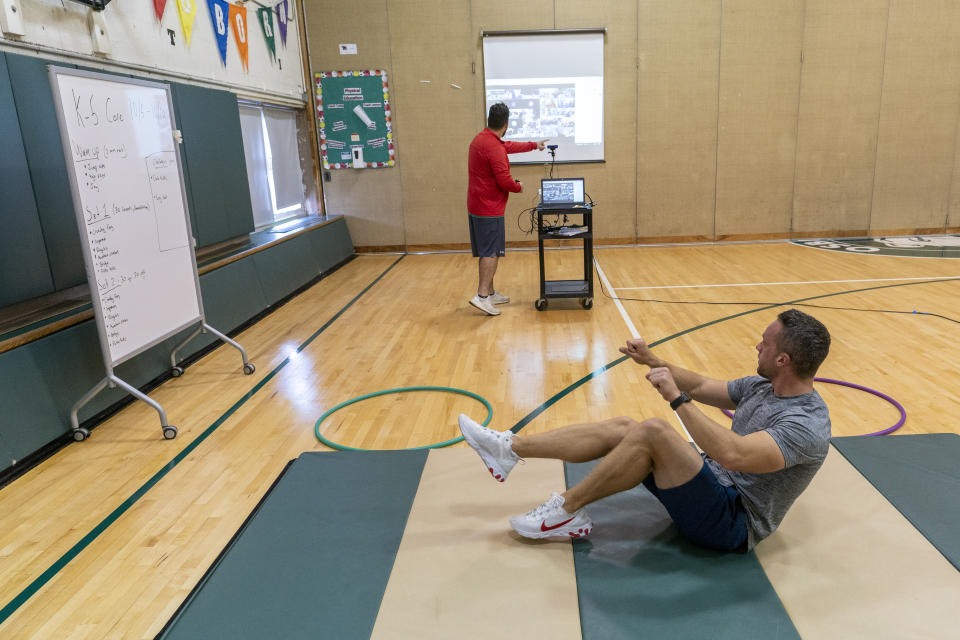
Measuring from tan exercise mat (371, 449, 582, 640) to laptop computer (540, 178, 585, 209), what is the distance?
3.33 m

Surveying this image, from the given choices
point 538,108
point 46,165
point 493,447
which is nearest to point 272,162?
point 538,108

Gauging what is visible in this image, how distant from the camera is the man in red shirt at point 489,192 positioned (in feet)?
17.9

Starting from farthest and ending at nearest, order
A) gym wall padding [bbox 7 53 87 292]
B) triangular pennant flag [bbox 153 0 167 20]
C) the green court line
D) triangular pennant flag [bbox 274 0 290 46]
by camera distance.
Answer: triangular pennant flag [bbox 274 0 290 46] → triangular pennant flag [bbox 153 0 167 20] → gym wall padding [bbox 7 53 87 292] → the green court line

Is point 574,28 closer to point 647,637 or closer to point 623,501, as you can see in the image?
point 623,501

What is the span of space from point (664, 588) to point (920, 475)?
54.5 inches

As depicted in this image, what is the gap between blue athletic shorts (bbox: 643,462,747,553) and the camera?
2.10 metres

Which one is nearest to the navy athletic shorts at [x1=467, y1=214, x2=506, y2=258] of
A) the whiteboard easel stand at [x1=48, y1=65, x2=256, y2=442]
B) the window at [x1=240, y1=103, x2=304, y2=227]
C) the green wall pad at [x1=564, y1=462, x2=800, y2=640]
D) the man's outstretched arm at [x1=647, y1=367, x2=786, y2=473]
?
the whiteboard easel stand at [x1=48, y1=65, x2=256, y2=442]

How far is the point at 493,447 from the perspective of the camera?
2.51 meters

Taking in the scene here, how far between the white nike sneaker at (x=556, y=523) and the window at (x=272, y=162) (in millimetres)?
5410

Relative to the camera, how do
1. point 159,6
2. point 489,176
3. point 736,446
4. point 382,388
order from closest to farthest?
point 736,446 < point 382,388 < point 159,6 < point 489,176

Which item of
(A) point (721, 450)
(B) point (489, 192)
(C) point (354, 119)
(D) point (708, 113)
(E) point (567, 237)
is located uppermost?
(C) point (354, 119)

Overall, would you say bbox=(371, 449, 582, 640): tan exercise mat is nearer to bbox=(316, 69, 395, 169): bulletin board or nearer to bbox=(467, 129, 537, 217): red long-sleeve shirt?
bbox=(467, 129, 537, 217): red long-sleeve shirt

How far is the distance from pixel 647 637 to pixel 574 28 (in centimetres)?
763

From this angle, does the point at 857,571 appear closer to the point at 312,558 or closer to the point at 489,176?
the point at 312,558
